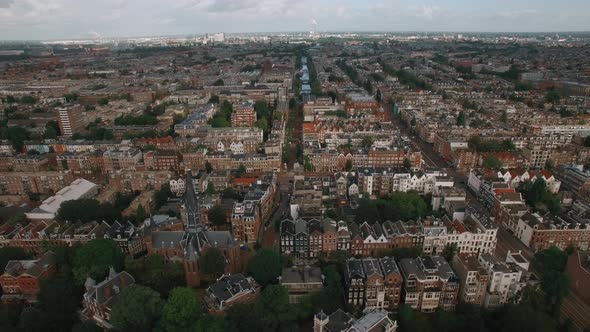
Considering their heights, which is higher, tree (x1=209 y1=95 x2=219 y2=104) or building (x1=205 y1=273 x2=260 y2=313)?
tree (x1=209 y1=95 x2=219 y2=104)

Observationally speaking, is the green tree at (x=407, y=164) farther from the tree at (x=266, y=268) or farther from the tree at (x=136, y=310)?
the tree at (x=136, y=310)

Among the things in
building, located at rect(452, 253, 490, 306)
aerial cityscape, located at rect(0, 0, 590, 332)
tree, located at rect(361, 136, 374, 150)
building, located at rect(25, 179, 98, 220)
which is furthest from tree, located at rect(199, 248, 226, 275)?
tree, located at rect(361, 136, 374, 150)

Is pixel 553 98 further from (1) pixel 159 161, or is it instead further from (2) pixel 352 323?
(2) pixel 352 323

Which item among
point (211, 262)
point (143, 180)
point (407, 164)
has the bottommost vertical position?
point (143, 180)

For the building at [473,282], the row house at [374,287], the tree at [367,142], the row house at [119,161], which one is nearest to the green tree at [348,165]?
the tree at [367,142]

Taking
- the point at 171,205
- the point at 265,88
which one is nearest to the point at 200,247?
the point at 171,205

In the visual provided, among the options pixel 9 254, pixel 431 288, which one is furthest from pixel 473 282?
pixel 9 254

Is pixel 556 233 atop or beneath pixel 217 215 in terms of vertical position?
beneath

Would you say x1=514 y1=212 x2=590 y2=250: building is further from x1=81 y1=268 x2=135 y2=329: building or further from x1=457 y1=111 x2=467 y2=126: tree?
x1=81 y1=268 x2=135 y2=329: building
